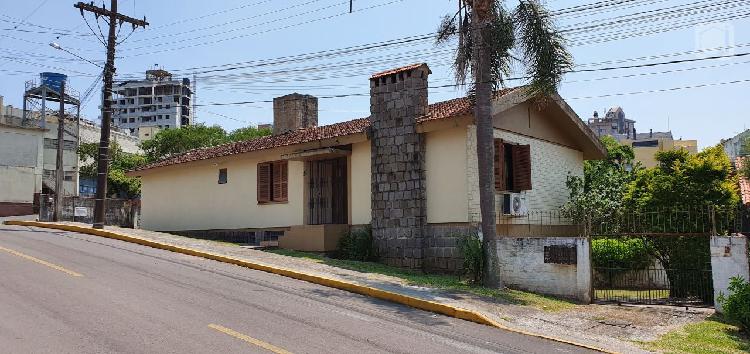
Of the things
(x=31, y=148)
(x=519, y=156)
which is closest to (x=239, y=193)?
(x=519, y=156)

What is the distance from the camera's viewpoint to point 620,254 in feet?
53.5

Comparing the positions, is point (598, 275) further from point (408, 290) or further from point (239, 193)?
point (239, 193)

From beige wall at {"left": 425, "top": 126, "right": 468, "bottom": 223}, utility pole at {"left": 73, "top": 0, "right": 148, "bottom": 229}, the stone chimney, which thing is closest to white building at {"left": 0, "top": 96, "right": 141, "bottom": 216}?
utility pole at {"left": 73, "top": 0, "right": 148, "bottom": 229}

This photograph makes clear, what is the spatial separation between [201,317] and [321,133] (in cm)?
1146

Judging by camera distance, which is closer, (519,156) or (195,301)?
(195,301)

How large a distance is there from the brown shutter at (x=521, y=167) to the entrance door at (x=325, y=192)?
5249 mm

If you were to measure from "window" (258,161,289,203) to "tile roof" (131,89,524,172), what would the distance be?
73 centimetres

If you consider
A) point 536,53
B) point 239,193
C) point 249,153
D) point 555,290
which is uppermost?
point 536,53

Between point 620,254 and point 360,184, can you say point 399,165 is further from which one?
point 620,254

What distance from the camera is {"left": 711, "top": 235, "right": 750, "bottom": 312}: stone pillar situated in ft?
36.4

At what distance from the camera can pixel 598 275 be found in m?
16.2

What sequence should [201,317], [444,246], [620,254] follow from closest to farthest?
[201,317]
[444,246]
[620,254]

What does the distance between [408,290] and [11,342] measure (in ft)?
22.7

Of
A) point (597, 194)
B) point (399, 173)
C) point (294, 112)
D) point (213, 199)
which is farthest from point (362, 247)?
point (294, 112)
